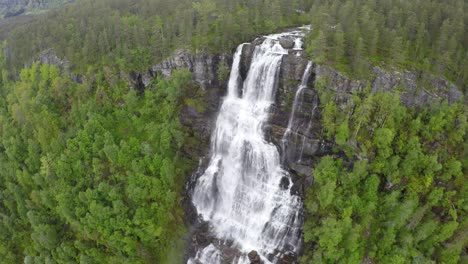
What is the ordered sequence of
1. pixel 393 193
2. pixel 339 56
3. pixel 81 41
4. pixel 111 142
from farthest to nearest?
pixel 81 41 < pixel 111 142 < pixel 339 56 < pixel 393 193

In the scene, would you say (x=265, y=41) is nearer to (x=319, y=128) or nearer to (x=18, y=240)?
(x=319, y=128)

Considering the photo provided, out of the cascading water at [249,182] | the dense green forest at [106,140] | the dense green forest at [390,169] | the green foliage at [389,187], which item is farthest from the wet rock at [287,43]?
the green foliage at [389,187]

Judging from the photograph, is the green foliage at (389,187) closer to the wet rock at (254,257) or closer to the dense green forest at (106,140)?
the wet rock at (254,257)

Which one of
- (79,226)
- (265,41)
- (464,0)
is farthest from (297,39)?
(79,226)

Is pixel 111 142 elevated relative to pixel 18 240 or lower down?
elevated

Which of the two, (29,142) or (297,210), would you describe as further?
(29,142)

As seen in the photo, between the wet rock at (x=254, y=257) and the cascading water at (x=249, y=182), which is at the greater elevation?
the cascading water at (x=249, y=182)

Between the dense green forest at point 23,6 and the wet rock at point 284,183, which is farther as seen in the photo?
the dense green forest at point 23,6
